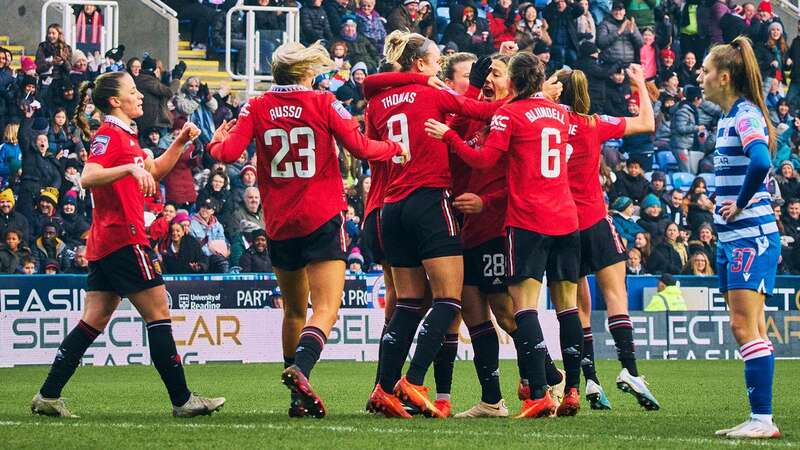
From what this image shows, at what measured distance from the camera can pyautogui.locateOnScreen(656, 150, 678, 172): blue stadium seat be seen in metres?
26.1

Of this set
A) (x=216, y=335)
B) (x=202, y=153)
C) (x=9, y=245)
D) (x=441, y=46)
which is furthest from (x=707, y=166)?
(x=9, y=245)

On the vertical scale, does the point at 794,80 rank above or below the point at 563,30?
below

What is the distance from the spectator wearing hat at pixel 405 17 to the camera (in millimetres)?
24906

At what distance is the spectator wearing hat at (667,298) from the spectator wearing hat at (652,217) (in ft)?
7.00

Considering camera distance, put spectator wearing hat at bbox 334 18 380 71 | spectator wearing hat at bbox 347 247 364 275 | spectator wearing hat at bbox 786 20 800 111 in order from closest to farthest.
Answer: spectator wearing hat at bbox 347 247 364 275, spectator wearing hat at bbox 334 18 380 71, spectator wearing hat at bbox 786 20 800 111

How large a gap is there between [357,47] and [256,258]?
18.9 feet

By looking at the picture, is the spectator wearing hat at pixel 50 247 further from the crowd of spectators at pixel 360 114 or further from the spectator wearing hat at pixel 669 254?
the spectator wearing hat at pixel 669 254

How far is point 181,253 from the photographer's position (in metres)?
19.3

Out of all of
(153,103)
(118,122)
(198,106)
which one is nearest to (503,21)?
(198,106)

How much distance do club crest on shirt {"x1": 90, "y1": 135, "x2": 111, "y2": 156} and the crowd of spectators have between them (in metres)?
7.08

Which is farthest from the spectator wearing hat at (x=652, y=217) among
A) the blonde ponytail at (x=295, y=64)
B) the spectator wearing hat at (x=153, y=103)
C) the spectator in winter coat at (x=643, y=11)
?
the blonde ponytail at (x=295, y=64)

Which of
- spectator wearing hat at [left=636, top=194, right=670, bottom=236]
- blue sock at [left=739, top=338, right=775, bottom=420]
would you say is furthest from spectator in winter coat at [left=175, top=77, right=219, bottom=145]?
→ blue sock at [left=739, top=338, right=775, bottom=420]

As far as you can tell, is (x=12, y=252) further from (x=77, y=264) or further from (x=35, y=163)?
(x=35, y=163)

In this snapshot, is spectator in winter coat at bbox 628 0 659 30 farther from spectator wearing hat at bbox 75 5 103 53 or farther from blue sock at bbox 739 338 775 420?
blue sock at bbox 739 338 775 420
